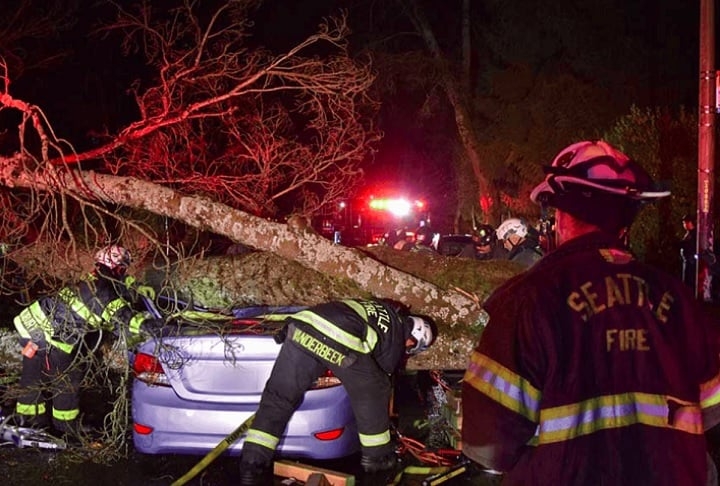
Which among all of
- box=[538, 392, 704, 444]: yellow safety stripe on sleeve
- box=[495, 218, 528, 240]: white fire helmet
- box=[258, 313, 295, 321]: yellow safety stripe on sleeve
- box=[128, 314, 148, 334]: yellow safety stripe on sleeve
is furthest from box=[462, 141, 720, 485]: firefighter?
box=[495, 218, 528, 240]: white fire helmet

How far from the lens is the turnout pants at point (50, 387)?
219 inches

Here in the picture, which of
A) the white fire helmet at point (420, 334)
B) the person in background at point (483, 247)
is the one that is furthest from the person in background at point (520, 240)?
the person in background at point (483, 247)

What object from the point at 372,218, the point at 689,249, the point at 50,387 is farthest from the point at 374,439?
the point at 372,218

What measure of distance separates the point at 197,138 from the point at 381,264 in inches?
171

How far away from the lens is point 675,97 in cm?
1711

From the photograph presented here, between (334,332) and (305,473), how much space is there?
87 cm

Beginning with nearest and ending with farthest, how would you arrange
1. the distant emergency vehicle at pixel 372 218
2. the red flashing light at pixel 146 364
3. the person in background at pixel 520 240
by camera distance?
the red flashing light at pixel 146 364
the person in background at pixel 520 240
the distant emergency vehicle at pixel 372 218

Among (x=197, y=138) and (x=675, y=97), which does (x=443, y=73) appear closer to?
(x=675, y=97)

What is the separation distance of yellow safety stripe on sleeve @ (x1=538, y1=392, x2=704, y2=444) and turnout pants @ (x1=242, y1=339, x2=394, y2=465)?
2.81 meters

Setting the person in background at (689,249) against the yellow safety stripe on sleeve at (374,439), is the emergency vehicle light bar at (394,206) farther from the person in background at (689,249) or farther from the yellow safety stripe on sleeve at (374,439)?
the yellow safety stripe on sleeve at (374,439)

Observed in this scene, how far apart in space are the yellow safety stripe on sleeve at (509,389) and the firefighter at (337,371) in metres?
2.75

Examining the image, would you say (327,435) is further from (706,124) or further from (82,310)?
(706,124)

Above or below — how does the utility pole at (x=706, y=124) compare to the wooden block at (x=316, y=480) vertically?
above

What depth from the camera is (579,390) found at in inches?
63.7
